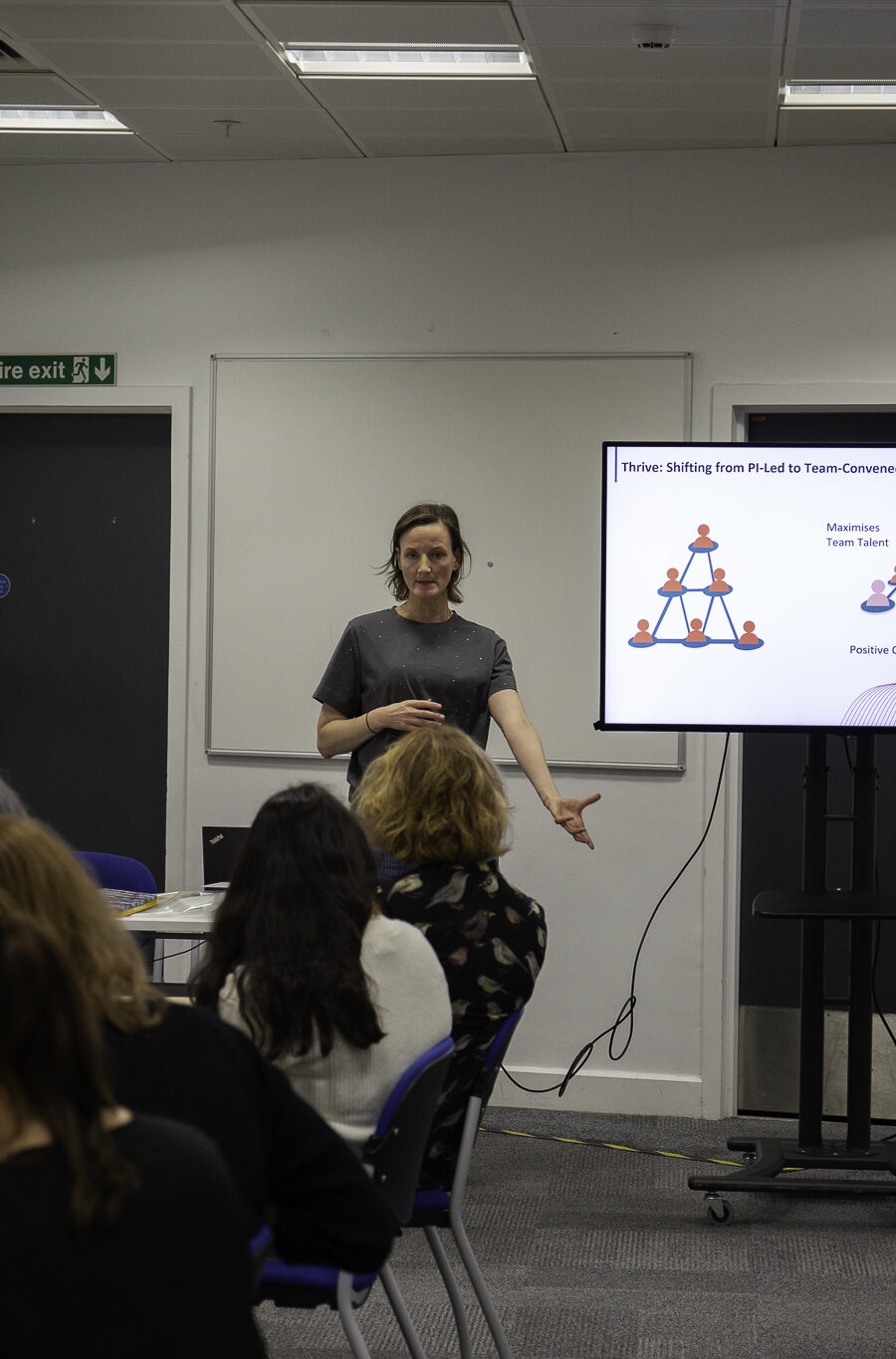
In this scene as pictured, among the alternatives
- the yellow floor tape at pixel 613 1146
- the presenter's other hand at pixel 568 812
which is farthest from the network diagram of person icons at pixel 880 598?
the yellow floor tape at pixel 613 1146

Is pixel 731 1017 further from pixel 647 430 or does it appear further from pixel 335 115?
pixel 335 115

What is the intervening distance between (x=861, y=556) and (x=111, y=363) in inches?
100.0

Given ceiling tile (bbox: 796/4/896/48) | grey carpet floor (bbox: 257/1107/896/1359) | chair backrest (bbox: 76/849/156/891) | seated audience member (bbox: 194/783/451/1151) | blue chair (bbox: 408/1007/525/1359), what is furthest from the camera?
chair backrest (bbox: 76/849/156/891)

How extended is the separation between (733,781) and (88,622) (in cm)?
225

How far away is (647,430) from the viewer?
4098 mm

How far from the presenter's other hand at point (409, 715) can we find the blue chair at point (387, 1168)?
4.52 feet

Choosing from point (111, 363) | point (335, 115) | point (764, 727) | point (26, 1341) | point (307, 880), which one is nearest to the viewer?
point (26, 1341)

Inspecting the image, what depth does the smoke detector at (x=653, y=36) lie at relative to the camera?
10.4 ft

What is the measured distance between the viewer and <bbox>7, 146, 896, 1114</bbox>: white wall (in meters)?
4.05

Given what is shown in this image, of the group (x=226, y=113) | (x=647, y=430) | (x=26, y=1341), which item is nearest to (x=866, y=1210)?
(x=647, y=430)

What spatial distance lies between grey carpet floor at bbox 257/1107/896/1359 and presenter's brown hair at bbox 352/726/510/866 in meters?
1.09

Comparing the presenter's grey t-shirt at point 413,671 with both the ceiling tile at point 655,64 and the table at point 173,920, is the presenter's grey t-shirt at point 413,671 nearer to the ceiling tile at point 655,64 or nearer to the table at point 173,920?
the table at point 173,920

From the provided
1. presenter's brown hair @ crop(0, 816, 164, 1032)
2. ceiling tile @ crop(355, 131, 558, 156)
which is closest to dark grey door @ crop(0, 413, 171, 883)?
ceiling tile @ crop(355, 131, 558, 156)

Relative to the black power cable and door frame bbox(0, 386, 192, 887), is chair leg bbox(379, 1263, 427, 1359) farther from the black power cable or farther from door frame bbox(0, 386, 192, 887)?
door frame bbox(0, 386, 192, 887)
